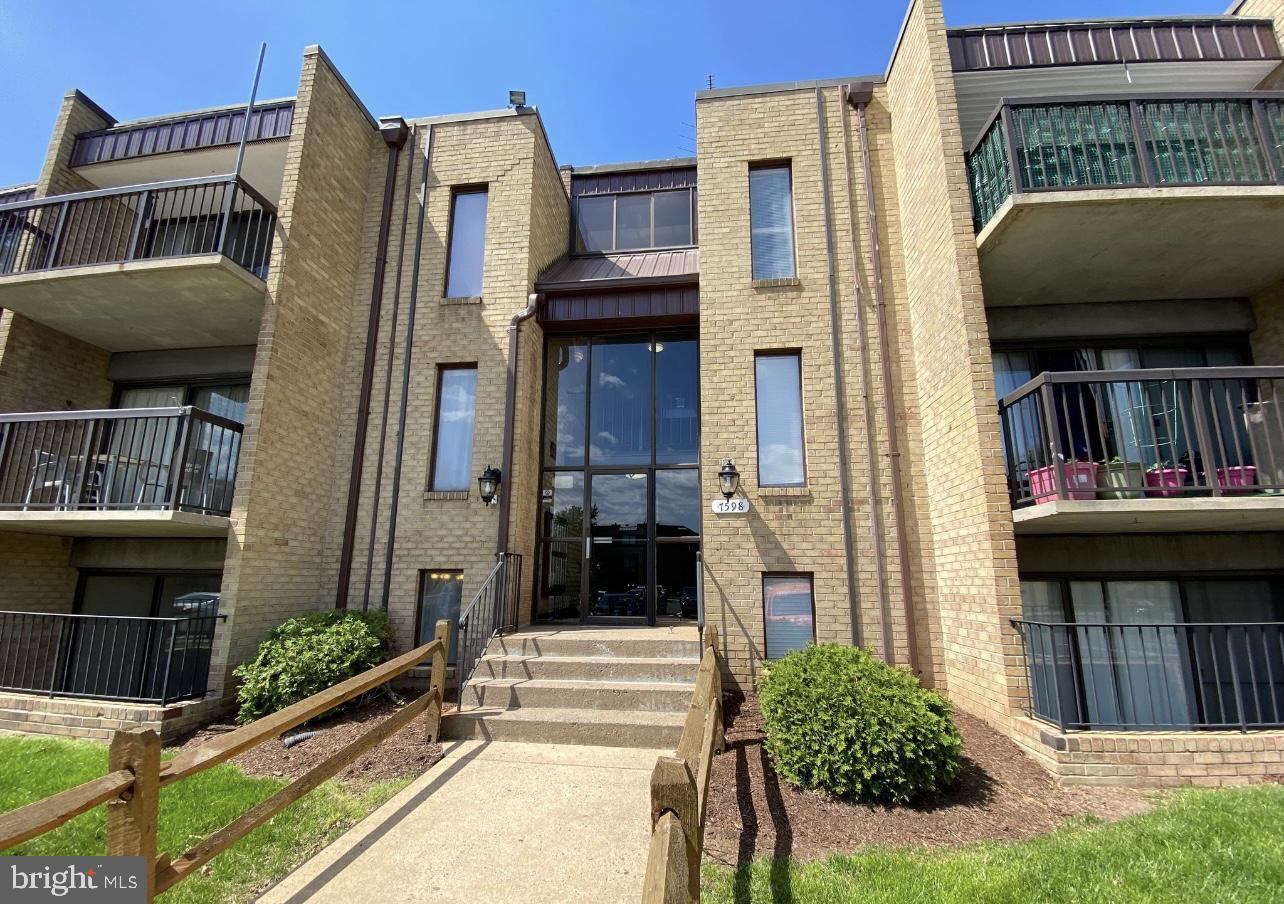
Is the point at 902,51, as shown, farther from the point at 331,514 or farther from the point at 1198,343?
the point at 331,514

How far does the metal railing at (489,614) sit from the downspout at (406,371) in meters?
1.48

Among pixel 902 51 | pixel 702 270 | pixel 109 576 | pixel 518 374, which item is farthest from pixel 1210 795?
pixel 109 576

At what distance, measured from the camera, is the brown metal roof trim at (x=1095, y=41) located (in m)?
7.46

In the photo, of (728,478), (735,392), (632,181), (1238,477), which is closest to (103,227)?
(632,181)

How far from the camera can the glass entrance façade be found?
8.62 metres

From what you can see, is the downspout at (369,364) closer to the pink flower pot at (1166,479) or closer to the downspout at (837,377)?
the downspout at (837,377)

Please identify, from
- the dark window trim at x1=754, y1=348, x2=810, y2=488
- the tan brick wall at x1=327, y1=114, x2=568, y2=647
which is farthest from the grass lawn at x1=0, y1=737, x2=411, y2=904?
the dark window trim at x1=754, y1=348, x2=810, y2=488

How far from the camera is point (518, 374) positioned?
8477mm

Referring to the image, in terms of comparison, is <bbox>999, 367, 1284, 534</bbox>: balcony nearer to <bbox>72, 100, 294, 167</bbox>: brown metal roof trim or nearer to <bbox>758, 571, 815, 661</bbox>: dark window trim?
<bbox>758, 571, 815, 661</bbox>: dark window trim

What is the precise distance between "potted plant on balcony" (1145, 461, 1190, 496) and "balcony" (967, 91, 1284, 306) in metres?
2.71

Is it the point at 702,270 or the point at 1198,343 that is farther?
the point at 702,270

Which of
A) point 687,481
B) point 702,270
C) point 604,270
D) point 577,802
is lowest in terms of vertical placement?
point 577,802

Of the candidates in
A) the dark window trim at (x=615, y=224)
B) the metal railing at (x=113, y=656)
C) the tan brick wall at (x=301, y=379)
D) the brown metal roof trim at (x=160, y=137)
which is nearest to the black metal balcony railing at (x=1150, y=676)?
the dark window trim at (x=615, y=224)

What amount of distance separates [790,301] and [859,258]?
3.85 feet
